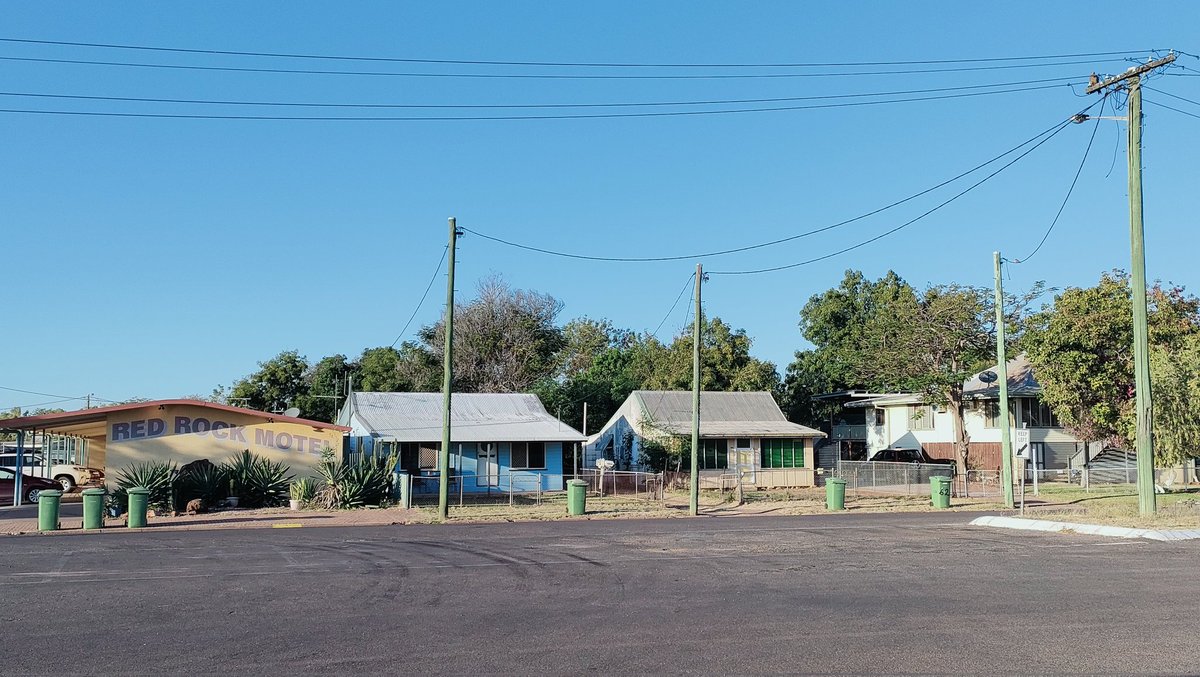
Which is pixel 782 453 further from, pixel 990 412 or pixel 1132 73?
pixel 1132 73

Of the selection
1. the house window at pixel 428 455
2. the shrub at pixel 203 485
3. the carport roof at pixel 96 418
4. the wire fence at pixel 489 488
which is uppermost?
the carport roof at pixel 96 418

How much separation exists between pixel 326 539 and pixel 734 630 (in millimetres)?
12906

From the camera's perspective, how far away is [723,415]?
47.0 m

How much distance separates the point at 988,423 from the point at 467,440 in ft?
91.8

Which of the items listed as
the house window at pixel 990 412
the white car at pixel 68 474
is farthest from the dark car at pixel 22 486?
the house window at pixel 990 412

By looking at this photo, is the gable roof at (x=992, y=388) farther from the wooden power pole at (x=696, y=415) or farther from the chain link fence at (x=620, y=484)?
the wooden power pole at (x=696, y=415)

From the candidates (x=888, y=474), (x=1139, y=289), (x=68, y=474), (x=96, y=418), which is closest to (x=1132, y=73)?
(x=1139, y=289)

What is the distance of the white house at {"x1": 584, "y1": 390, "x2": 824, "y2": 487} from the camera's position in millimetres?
43969

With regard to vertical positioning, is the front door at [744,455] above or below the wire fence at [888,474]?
above

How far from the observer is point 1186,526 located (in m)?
22.5

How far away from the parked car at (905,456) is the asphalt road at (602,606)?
Result: 32384mm

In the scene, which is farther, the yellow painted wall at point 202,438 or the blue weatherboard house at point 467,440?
the blue weatherboard house at point 467,440

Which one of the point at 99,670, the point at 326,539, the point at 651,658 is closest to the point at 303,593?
the point at 99,670

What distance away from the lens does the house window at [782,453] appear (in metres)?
45.0
